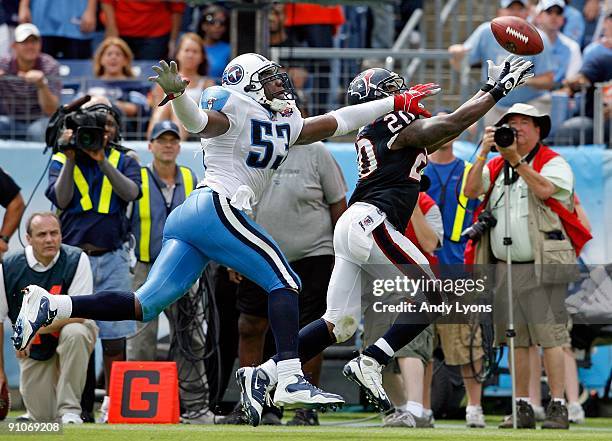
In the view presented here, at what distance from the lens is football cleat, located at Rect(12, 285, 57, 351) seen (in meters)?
7.30

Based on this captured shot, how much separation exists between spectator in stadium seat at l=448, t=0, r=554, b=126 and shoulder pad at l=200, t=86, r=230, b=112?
4.43 meters

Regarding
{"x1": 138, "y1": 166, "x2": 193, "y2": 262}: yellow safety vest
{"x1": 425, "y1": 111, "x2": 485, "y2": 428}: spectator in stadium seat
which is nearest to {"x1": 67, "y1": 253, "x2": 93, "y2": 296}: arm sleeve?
{"x1": 138, "y1": 166, "x2": 193, "y2": 262}: yellow safety vest

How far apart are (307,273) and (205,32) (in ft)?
14.9

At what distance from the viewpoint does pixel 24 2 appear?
1330cm

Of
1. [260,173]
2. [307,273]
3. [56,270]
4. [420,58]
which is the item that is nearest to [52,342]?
[56,270]

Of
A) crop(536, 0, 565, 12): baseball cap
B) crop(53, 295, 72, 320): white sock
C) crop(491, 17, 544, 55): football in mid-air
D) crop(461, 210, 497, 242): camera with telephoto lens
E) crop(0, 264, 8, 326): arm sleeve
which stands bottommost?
crop(53, 295, 72, 320): white sock

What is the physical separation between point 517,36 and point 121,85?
15.2 ft

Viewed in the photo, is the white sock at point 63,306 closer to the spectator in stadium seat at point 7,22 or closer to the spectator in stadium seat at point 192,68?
the spectator in stadium seat at point 192,68

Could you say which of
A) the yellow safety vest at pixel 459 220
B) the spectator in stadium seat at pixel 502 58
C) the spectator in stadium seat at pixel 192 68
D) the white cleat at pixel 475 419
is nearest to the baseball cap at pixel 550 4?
the spectator in stadium seat at pixel 502 58

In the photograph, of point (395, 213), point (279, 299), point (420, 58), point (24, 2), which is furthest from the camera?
point (24, 2)

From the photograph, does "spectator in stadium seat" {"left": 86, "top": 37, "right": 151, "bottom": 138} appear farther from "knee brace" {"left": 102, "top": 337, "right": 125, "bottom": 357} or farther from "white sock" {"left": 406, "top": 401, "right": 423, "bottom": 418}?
"white sock" {"left": 406, "top": 401, "right": 423, "bottom": 418}

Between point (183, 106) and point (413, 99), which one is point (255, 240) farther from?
point (413, 99)

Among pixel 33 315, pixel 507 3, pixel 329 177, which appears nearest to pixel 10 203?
pixel 329 177

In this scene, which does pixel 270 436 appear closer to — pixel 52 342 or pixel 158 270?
pixel 158 270
